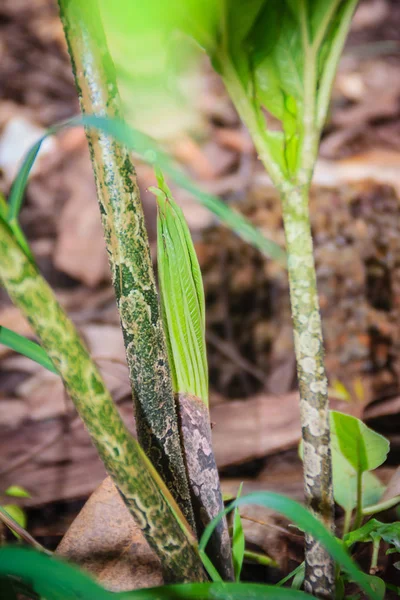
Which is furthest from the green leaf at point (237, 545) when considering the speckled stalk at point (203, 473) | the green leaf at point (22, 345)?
the green leaf at point (22, 345)

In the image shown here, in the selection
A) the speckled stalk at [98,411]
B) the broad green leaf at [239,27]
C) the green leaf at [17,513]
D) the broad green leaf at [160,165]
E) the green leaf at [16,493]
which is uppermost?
the broad green leaf at [239,27]

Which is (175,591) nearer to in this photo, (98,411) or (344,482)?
(98,411)

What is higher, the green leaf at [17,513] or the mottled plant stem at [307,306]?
the mottled plant stem at [307,306]

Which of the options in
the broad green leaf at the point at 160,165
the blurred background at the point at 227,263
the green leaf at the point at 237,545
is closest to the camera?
the broad green leaf at the point at 160,165

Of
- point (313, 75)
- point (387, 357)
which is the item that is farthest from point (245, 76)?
point (387, 357)

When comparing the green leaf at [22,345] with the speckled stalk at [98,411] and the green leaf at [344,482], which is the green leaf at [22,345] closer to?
the speckled stalk at [98,411]

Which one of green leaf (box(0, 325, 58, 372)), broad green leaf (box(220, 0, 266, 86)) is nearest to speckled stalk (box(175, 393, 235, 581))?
green leaf (box(0, 325, 58, 372))

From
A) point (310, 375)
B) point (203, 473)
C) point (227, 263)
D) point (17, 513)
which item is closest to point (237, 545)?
point (203, 473)

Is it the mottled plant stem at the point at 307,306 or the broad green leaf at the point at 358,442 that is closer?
the mottled plant stem at the point at 307,306

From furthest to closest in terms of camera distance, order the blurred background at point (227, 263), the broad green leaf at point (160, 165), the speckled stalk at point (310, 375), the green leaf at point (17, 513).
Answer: the blurred background at point (227, 263), the green leaf at point (17, 513), the speckled stalk at point (310, 375), the broad green leaf at point (160, 165)
